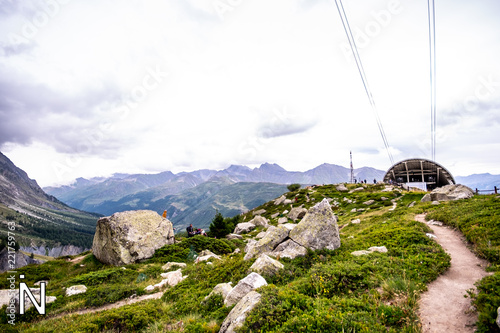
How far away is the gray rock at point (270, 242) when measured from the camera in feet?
55.7

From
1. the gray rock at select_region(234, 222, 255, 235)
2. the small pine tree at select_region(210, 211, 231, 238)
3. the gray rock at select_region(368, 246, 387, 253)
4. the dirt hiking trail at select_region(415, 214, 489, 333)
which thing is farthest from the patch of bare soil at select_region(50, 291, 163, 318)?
the gray rock at select_region(234, 222, 255, 235)

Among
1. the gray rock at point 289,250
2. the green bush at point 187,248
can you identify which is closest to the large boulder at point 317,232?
the gray rock at point 289,250

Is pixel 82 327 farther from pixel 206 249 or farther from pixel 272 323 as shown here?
pixel 206 249

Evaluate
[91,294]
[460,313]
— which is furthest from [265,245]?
[91,294]

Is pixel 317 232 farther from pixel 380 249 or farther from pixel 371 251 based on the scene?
pixel 380 249

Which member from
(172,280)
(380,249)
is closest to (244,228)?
(172,280)

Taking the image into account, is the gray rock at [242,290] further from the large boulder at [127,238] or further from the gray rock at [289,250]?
the large boulder at [127,238]

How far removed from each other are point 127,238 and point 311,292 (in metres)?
22.6

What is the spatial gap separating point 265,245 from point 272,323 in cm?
948

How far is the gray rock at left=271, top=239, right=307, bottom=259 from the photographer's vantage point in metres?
15.6

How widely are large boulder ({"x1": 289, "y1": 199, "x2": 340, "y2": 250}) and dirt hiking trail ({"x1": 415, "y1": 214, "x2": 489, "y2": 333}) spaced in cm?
658

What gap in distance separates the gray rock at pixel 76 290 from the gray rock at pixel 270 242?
12617mm

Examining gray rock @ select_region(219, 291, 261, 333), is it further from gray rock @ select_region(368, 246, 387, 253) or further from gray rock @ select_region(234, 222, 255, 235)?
gray rock @ select_region(234, 222, 255, 235)

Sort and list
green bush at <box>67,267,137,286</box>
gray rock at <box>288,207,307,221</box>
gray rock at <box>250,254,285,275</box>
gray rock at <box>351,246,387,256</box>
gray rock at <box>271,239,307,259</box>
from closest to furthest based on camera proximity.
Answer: gray rock at <box>250,254,285,275</box> < gray rock at <box>351,246,387,256</box> < gray rock at <box>271,239,307,259</box> < green bush at <box>67,267,137,286</box> < gray rock at <box>288,207,307,221</box>
